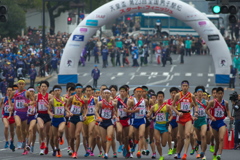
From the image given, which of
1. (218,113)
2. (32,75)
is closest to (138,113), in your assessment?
(218,113)

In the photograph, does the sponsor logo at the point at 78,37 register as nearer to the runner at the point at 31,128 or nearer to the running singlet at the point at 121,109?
→ the runner at the point at 31,128

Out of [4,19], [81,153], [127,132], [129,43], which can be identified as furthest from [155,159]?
[129,43]

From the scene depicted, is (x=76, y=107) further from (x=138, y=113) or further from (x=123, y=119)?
(x=138, y=113)

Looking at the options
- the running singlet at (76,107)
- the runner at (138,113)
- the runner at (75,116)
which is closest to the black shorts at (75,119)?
the runner at (75,116)

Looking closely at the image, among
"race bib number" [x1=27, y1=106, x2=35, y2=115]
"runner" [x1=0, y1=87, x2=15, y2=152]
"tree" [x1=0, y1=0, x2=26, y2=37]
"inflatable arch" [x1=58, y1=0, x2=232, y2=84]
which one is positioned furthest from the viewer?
"tree" [x1=0, y1=0, x2=26, y2=37]

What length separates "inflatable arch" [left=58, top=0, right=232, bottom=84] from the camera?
43.6 metres

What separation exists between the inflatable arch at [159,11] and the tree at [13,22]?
445 inches

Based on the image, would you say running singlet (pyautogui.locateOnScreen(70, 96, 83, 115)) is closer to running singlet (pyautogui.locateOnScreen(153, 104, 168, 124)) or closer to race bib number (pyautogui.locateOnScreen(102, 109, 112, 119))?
race bib number (pyautogui.locateOnScreen(102, 109, 112, 119))

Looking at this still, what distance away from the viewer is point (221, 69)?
4438 cm

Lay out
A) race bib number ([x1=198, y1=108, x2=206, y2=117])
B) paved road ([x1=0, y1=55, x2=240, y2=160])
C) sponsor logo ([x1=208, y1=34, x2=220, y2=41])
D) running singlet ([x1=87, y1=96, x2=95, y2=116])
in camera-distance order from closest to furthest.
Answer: race bib number ([x1=198, y1=108, x2=206, y2=117]) → running singlet ([x1=87, y1=96, x2=95, y2=116]) → sponsor logo ([x1=208, y1=34, x2=220, y2=41]) → paved road ([x1=0, y1=55, x2=240, y2=160])

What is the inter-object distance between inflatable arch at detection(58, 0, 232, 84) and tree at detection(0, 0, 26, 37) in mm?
11298

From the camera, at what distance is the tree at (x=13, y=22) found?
56.0m

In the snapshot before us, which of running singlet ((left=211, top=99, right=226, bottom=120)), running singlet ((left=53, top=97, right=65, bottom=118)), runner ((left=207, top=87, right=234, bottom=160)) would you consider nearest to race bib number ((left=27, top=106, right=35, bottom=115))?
running singlet ((left=53, top=97, right=65, bottom=118))

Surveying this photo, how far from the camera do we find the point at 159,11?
44250 mm
